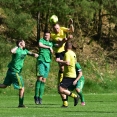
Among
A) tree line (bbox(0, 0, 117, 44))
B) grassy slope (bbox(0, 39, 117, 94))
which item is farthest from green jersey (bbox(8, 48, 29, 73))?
tree line (bbox(0, 0, 117, 44))

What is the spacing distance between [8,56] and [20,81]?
17251mm

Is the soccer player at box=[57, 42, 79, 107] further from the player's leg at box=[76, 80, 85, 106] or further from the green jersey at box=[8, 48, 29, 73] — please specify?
the player's leg at box=[76, 80, 85, 106]

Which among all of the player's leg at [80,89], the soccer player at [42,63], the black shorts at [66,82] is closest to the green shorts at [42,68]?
the soccer player at [42,63]

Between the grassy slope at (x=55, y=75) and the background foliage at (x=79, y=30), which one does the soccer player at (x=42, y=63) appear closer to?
the grassy slope at (x=55, y=75)

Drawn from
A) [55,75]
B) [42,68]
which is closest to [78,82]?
[42,68]


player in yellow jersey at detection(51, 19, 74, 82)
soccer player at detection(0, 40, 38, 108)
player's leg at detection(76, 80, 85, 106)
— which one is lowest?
player's leg at detection(76, 80, 85, 106)

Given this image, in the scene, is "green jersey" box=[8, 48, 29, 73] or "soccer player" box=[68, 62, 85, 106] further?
"soccer player" box=[68, 62, 85, 106]

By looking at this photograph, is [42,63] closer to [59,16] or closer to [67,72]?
[67,72]

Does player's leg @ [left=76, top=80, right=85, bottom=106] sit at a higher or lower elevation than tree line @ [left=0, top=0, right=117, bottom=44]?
lower

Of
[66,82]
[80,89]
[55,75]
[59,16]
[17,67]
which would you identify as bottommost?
[80,89]

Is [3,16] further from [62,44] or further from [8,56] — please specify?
[62,44]

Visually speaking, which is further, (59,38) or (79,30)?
(79,30)

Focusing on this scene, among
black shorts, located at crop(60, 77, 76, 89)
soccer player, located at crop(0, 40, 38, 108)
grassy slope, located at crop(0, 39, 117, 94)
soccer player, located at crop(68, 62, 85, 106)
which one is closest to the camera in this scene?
black shorts, located at crop(60, 77, 76, 89)

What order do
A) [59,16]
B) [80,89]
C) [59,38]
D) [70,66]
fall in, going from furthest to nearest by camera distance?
1. [59,16]
2. [80,89]
3. [59,38]
4. [70,66]
